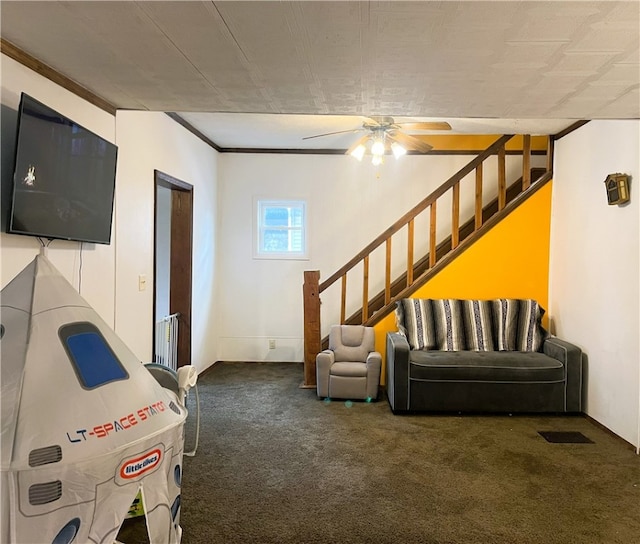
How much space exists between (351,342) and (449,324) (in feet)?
3.20

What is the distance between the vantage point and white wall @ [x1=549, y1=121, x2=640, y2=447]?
343 centimetres

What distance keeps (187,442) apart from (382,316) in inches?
91.4

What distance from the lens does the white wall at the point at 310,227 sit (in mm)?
5855

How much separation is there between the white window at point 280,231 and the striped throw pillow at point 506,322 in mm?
2441

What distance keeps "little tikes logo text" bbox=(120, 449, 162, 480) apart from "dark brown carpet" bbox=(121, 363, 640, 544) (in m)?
0.71

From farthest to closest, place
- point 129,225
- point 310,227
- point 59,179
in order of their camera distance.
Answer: point 310,227, point 129,225, point 59,179

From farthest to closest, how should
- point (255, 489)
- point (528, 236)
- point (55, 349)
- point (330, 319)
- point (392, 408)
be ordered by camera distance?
point (330, 319), point (528, 236), point (392, 408), point (255, 489), point (55, 349)

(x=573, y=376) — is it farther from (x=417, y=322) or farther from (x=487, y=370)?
(x=417, y=322)

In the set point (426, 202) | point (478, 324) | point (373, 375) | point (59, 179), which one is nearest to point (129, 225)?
point (59, 179)

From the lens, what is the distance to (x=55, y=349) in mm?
1676

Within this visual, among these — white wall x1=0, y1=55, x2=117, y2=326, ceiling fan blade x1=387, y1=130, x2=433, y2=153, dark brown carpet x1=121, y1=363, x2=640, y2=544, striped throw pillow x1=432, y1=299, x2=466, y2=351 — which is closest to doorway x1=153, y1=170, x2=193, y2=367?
dark brown carpet x1=121, y1=363, x2=640, y2=544

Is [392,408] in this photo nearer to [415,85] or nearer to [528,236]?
[528,236]

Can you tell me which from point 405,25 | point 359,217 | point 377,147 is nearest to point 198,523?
point 405,25

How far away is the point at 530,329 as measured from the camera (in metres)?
4.48
